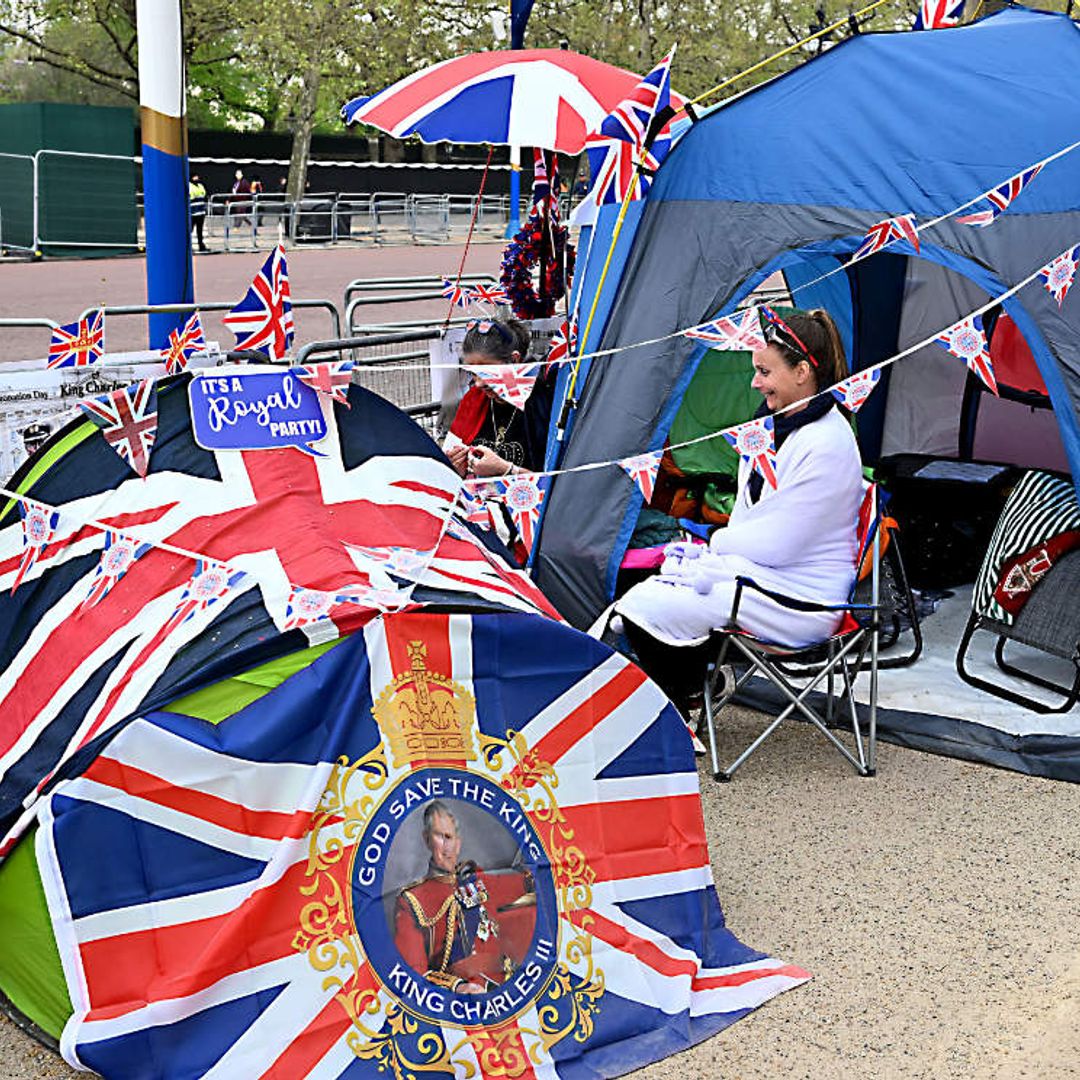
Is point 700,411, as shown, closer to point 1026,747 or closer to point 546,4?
point 1026,747

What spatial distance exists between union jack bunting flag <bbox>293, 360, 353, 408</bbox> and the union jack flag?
2348mm

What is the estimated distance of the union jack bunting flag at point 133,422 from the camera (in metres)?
4.21

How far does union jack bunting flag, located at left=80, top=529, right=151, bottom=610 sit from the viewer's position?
13.4 feet

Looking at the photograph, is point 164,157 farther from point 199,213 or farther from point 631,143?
point 199,213

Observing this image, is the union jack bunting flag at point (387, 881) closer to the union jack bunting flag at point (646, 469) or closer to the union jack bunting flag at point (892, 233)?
the union jack bunting flag at point (646, 469)

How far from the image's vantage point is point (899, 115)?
6160mm

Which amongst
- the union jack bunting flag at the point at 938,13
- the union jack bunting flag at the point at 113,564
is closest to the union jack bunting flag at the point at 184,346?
the union jack bunting flag at the point at 113,564

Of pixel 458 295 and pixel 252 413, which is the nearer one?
pixel 252 413

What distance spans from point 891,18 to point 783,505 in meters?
37.1

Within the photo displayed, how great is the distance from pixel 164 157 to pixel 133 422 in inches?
127

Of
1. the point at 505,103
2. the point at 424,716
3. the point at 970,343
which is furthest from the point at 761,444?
the point at 505,103

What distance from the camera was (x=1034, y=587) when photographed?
6.11m

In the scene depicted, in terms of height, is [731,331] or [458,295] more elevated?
[731,331]

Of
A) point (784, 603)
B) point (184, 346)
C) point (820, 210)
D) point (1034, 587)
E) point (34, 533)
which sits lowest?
point (1034, 587)
